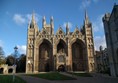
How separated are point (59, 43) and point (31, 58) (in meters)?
15.5

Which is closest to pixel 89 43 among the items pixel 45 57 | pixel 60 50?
pixel 60 50

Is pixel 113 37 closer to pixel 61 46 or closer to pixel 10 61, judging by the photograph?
pixel 61 46

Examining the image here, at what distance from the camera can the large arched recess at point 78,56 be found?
6950 cm

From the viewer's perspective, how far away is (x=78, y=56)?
71.2 metres

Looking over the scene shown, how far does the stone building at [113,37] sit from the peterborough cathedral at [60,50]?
29964mm

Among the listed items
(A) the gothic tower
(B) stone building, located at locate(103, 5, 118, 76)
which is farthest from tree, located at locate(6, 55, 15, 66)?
(B) stone building, located at locate(103, 5, 118, 76)

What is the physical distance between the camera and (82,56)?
233ft

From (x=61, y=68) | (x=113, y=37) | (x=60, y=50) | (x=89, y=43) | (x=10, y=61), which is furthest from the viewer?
(x=10, y=61)

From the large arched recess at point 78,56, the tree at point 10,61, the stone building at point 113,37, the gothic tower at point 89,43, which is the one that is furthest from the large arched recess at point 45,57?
the stone building at point 113,37

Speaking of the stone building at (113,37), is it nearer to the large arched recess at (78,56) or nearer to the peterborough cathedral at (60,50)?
the peterborough cathedral at (60,50)

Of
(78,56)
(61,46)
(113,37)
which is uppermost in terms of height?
(61,46)

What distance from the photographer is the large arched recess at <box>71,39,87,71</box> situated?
69500 millimetres

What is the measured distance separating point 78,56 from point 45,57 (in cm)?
1578

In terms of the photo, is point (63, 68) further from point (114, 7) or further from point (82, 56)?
point (114, 7)
